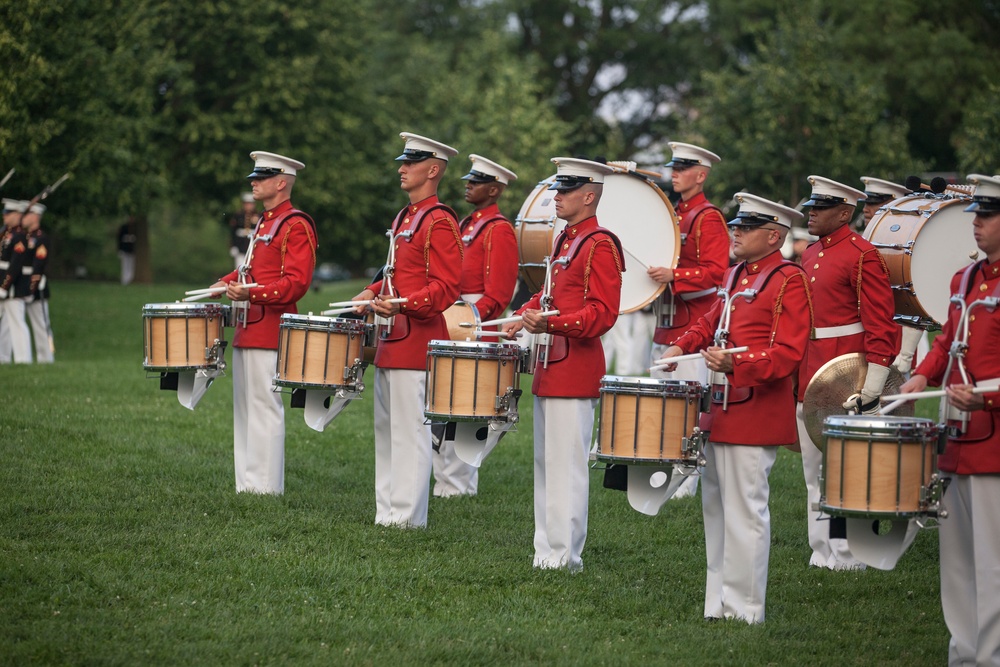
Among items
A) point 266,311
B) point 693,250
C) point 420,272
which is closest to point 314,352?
point 420,272

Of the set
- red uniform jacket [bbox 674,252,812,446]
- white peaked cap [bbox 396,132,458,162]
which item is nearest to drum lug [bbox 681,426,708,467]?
red uniform jacket [bbox 674,252,812,446]

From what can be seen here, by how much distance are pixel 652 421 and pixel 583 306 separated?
48.8 inches

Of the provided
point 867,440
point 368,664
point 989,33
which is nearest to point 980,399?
point 867,440

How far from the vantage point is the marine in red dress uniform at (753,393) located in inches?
288

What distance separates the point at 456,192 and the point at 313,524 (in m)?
26.4

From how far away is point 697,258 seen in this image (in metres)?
10.6

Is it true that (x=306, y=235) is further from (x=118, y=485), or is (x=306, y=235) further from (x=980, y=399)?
(x=980, y=399)

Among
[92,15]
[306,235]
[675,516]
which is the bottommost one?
[675,516]

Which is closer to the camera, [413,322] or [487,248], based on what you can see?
[413,322]

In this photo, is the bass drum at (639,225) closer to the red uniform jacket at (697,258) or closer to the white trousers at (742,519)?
the red uniform jacket at (697,258)

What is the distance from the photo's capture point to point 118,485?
10.7 meters

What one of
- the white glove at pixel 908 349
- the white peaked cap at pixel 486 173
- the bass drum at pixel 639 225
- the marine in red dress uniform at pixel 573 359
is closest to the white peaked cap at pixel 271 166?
the white peaked cap at pixel 486 173

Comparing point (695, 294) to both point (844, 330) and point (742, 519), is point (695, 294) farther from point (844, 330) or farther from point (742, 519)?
point (742, 519)

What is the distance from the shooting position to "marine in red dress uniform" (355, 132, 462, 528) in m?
9.47
